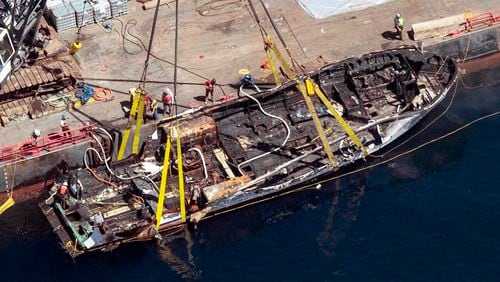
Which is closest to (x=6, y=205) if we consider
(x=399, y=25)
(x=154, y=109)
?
(x=154, y=109)

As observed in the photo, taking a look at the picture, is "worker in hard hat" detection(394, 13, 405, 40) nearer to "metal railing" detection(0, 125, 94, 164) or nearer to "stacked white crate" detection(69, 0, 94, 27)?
"stacked white crate" detection(69, 0, 94, 27)

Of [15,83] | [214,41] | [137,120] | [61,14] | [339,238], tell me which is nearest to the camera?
[339,238]

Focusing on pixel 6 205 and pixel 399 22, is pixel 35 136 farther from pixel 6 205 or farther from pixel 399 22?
pixel 399 22

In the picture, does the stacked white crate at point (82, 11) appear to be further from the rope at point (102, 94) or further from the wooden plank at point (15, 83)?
the wooden plank at point (15, 83)

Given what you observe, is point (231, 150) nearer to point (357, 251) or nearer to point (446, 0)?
point (357, 251)

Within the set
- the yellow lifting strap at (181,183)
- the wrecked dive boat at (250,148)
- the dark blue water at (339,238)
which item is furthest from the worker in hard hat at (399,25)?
the yellow lifting strap at (181,183)

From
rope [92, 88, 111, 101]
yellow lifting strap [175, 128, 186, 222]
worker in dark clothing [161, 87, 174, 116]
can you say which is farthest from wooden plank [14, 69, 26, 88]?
yellow lifting strap [175, 128, 186, 222]
